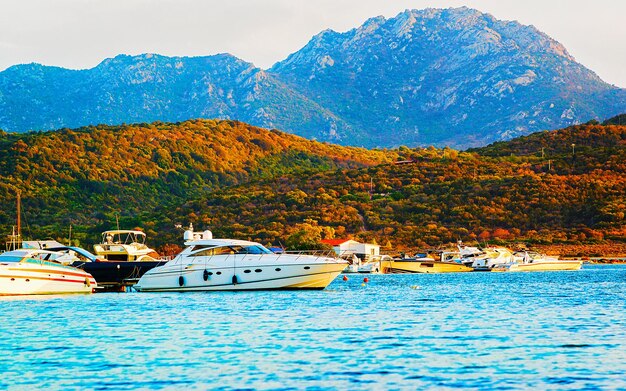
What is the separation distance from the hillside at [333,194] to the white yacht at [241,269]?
65.8 metres

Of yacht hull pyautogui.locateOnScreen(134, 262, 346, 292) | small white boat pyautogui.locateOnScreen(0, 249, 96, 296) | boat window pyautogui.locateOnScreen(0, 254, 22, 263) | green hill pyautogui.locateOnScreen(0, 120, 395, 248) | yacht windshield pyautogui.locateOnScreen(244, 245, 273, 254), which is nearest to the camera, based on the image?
small white boat pyautogui.locateOnScreen(0, 249, 96, 296)

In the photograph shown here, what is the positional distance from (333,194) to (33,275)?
370 feet

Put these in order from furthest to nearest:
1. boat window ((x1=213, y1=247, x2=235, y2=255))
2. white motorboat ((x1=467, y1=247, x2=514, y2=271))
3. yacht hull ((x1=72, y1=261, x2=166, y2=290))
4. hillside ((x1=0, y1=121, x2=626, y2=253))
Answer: hillside ((x1=0, y1=121, x2=626, y2=253)), white motorboat ((x1=467, y1=247, x2=514, y2=271)), yacht hull ((x1=72, y1=261, x2=166, y2=290)), boat window ((x1=213, y1=247, x2=235, y2=255))

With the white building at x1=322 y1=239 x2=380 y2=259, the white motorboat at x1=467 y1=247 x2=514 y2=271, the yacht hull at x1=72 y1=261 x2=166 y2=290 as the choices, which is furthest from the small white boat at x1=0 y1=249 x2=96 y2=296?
the white building at x1=322 y1=239 x2=380 y2=259

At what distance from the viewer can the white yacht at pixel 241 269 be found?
177 feet

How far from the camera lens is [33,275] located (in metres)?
50.8

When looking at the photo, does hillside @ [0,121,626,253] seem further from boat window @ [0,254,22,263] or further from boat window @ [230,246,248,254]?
boat window @ [0,254,22,263]

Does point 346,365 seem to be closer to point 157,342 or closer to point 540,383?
point 540,383

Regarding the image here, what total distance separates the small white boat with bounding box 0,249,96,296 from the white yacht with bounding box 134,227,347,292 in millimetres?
5435

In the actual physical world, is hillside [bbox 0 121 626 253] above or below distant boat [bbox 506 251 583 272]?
above

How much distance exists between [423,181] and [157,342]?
5522 inches

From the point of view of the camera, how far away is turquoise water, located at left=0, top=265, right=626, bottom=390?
23.4 meters

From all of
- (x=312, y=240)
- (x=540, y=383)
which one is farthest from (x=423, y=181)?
(x=540, y=383)

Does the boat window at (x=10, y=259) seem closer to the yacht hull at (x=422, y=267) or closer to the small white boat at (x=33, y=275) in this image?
the small white boat at (x=33, y=275)
